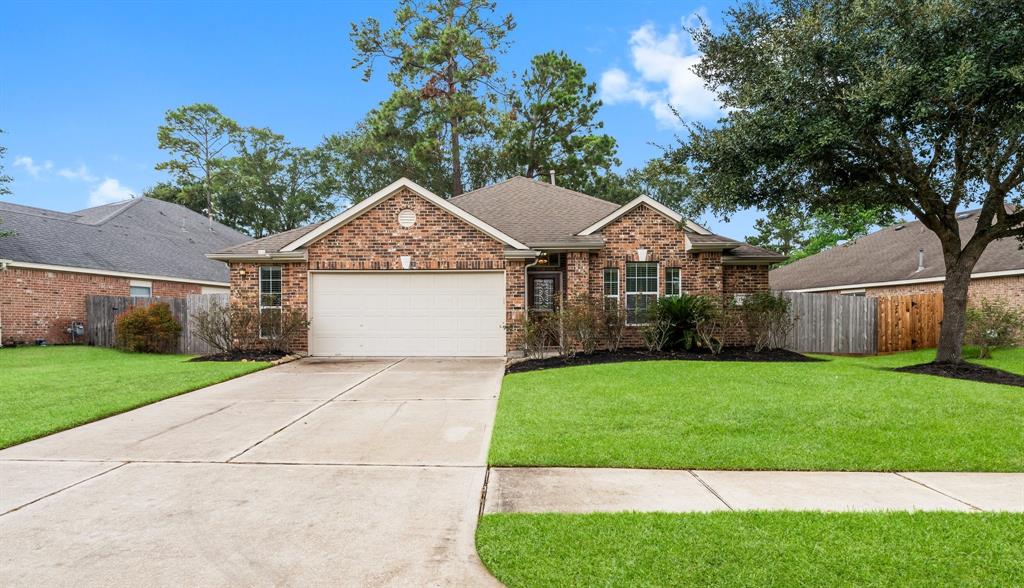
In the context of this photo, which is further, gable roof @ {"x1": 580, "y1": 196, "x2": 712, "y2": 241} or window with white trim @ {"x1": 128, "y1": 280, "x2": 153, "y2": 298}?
window with white trim @ {"x1": 128, "y1": 280, "x2": 153, "y2": 298}

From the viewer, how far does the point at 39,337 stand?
16172 mm

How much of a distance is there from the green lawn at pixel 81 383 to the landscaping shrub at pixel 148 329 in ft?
1.86

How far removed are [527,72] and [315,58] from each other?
1104cm

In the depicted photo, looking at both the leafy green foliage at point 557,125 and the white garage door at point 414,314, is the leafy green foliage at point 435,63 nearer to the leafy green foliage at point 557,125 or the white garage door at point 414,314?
the leafy green foliage at point 557,125

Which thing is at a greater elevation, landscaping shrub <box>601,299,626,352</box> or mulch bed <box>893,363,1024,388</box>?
landscaping shrub <box>601,299,626,352</box>

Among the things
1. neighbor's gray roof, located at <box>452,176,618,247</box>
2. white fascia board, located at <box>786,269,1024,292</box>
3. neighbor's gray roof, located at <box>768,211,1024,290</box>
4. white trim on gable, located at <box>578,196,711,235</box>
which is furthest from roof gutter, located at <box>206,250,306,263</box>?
neighbor's gray roof, located at <box>768,211,1024,290</box>

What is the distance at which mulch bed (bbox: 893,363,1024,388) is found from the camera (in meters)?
8.91

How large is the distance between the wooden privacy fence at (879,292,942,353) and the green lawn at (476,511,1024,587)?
13.5 meters

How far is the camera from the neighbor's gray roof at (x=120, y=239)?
17297 millimetres

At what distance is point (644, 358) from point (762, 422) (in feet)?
17.6

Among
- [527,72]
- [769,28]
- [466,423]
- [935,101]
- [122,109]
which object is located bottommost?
[466,423]

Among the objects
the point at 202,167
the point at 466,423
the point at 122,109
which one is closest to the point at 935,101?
the point at 466,423

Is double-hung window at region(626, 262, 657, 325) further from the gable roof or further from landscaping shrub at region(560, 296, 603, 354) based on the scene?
landscaping shrub at region(560, 296, 603, 354)

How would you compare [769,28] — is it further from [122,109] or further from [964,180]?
[122,109]
